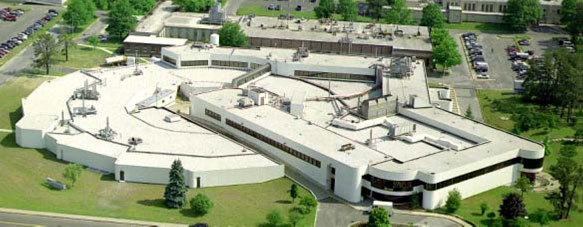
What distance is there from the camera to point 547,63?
343 ft

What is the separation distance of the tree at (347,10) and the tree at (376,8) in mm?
5279

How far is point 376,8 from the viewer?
476ft

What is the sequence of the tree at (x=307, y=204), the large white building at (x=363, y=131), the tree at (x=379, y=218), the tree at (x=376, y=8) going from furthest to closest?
the tree at (x=376, y=8) → the large white building at (x=363, y=131) → the tree at (x=307, y=204) → the tree at (x=379, y=218)

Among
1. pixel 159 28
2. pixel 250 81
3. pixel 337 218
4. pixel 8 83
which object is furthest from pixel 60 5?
→ pixel 337 218

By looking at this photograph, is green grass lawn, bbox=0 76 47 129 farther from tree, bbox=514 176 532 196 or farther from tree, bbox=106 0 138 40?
tree, bbox=514 176 532 196

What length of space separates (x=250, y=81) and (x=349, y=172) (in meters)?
29.0

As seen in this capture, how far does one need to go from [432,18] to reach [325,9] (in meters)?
16.4

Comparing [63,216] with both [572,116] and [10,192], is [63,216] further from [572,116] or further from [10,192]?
[572,116]

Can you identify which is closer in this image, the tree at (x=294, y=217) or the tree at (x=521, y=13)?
the tree at (x=294, y=217)

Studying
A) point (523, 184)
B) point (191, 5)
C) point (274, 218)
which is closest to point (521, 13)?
point (191, 5)

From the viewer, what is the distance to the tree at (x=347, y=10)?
139125 millimetres

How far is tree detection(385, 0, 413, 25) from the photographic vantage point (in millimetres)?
136250

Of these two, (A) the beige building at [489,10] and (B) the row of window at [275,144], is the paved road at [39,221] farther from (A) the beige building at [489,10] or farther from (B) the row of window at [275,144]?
(A) the beige building at [489,10]

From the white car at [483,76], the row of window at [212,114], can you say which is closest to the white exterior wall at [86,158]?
the row of window at [212,114]
